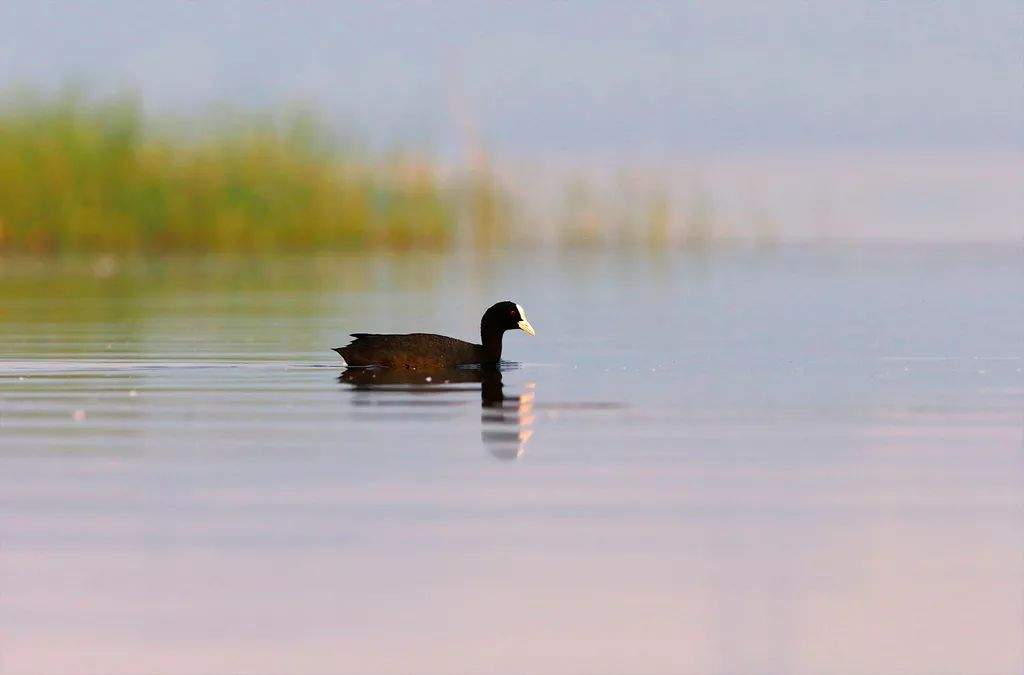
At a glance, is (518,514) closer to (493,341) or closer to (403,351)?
(403,351)

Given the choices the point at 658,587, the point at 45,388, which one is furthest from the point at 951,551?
the point at 45,388

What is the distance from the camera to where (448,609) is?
8.20 meters

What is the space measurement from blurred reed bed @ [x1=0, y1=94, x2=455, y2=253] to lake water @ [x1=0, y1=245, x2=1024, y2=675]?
47.9m

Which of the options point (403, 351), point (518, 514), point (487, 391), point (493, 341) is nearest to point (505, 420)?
point (487, 391)

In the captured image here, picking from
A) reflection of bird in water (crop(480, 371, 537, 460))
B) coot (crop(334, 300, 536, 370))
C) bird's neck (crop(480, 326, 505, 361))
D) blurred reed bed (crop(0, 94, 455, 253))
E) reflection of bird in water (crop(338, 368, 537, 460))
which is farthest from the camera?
blurred reed bed (crop(0, 94, 455, 253))

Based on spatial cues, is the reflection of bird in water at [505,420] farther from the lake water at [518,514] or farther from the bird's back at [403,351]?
the bird's back at [403,351]

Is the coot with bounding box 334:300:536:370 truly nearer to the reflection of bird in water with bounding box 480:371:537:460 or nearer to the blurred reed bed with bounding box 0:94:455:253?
the reflection of bird in water with bounding box 480:371:537:460

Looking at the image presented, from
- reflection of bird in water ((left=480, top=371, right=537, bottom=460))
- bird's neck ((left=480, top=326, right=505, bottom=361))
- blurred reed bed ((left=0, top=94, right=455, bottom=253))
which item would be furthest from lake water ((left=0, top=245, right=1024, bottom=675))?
blurred reed bed ((left=0, top=94, right=455, bottom=253))

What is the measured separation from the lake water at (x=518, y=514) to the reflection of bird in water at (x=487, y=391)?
0.26 feet

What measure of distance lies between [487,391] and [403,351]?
6.96ft

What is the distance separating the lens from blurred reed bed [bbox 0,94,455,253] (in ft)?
232

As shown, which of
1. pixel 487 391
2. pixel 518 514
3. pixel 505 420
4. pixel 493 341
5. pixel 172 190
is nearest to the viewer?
pixel 518 514

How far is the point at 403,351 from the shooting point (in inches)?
800

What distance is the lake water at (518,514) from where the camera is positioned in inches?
304
